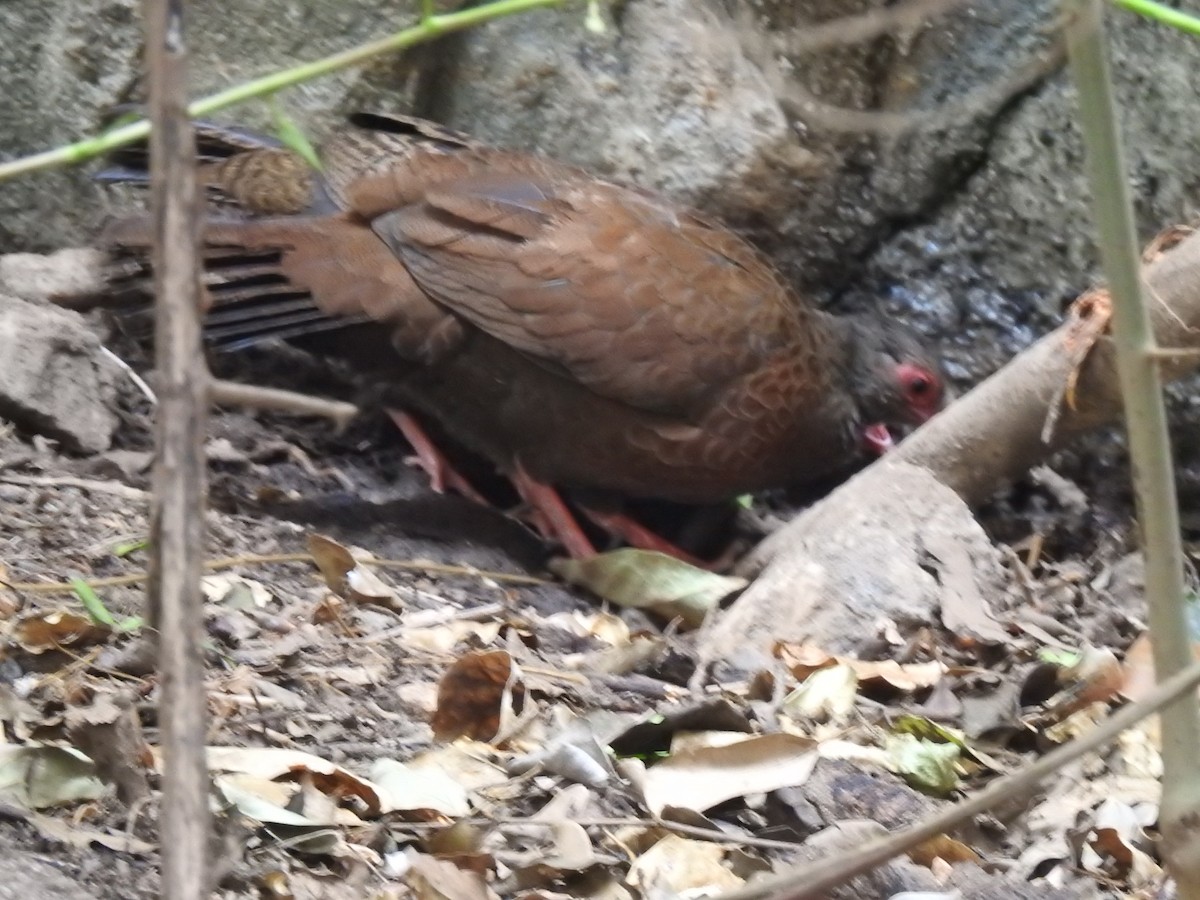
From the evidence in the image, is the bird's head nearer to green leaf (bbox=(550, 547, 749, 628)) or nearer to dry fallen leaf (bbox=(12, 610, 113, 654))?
green leaf (bbox=(550, 547, 749, 628))

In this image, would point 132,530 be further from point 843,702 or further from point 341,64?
point 341,64

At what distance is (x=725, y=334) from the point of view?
3.38 m

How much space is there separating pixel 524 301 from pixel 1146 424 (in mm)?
2245

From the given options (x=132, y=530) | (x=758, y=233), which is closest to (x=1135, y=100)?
(x=758, y=233)

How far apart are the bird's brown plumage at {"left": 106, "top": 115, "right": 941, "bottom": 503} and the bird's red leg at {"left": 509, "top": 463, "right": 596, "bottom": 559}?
51 mm

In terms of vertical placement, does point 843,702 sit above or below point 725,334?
below

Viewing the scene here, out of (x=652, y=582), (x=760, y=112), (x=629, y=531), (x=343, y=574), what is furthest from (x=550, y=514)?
(x=760, y=112)

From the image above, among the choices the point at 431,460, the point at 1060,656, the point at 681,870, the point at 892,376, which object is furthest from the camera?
the point at 892,376

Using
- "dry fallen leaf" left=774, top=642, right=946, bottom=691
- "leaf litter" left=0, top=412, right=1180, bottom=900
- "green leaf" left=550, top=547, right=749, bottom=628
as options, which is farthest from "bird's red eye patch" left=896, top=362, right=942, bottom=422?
"dry fallen leaf" left=774, top=642, right=946, bottom=691

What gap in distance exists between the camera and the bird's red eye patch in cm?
388

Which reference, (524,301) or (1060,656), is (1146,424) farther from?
(524,301)

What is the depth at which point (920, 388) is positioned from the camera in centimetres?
389

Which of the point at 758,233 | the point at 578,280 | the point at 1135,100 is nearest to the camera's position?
the point at 578,280

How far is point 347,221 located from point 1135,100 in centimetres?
207
